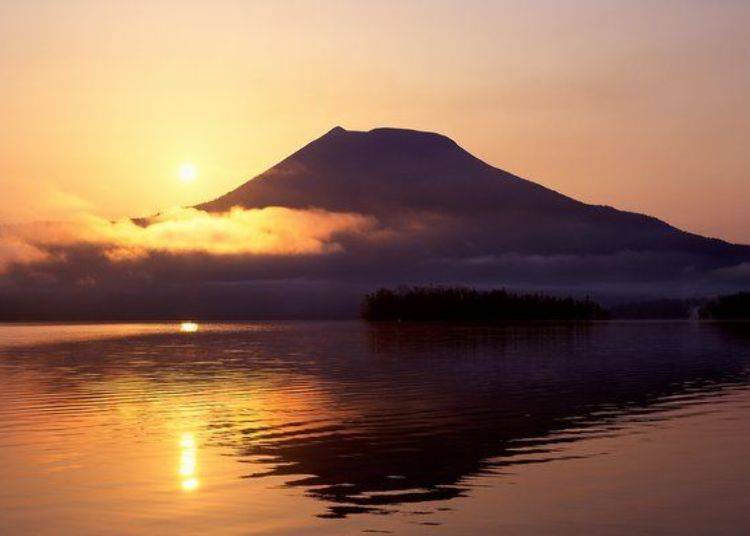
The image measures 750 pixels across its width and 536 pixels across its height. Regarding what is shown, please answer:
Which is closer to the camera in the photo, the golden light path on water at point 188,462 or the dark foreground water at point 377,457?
the dark foreground water at point 377,457

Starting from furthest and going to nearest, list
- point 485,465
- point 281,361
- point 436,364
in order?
point 281,361 < point 436,364 < point 485,465

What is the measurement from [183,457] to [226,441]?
4.09 m

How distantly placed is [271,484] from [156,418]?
2041 centimetres

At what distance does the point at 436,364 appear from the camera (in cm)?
9762

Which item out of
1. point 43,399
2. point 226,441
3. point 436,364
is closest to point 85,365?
point 436,364

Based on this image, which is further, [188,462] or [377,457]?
[377,457]

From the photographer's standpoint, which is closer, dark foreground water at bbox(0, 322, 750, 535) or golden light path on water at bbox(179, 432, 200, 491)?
dark foreground water at bbox(0, 322, 750, 535)

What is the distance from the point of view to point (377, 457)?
35656 mm

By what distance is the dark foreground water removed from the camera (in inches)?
1016

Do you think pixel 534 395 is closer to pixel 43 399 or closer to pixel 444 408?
pixel 444 408

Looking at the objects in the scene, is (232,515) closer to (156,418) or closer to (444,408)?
(156,418)

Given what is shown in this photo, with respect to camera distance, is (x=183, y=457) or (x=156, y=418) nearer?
(x=183, y=457)

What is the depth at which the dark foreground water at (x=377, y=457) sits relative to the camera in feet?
84.6

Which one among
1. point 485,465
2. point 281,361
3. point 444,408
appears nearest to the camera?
point 485,465
